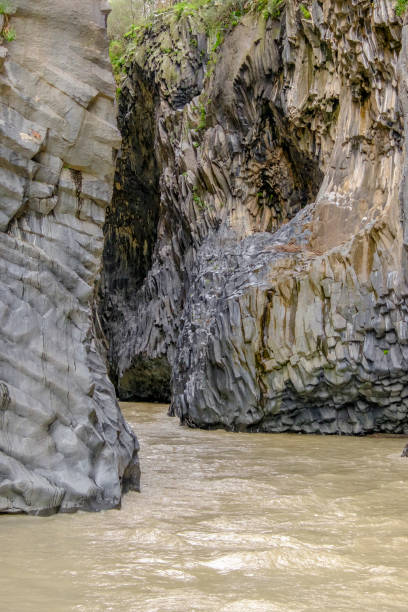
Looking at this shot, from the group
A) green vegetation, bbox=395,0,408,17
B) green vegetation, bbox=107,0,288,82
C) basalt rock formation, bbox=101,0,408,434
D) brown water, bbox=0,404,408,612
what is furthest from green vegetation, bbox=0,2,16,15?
green vegetation, bbox=107,0,288,82

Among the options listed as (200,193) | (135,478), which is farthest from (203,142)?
(135,478)

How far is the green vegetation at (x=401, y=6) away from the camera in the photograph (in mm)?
10266

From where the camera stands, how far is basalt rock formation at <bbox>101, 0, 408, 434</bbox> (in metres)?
10.8

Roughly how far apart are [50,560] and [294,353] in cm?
841

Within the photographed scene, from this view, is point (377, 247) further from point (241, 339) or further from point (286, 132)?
point (286, 132)

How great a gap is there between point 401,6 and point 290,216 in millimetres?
5675

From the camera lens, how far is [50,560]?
11.0ft

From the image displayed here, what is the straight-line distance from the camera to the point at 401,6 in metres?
10.3

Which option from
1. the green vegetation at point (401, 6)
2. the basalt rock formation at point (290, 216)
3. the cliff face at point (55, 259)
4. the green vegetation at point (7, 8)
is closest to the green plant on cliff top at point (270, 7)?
the basalt rock formation at point (290, 216)

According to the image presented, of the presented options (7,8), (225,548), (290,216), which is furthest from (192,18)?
(225,548)

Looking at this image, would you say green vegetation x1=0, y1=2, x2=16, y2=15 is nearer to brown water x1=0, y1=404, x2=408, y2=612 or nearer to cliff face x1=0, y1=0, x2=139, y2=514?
cliff face x1=0, y1=0, x2=139, y2=514

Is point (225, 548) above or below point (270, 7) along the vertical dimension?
below

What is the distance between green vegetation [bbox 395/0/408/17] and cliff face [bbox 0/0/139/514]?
20.4 feet

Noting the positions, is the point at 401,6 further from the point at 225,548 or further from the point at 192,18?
the point at 192,18
